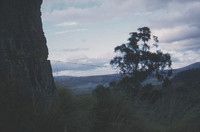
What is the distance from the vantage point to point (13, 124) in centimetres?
352

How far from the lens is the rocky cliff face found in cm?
405

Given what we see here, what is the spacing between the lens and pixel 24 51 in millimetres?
4293

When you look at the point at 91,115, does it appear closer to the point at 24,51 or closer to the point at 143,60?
the point at 24,51

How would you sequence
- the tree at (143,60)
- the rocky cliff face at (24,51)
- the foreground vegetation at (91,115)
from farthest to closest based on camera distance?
the tree at (143,60), the rocky cliff face at (24,51), the foreground vegetation at (91,115)

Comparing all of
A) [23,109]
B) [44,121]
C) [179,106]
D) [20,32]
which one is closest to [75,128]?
[44,121]

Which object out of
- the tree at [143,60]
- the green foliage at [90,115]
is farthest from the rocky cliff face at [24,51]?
the tree at [143,60]

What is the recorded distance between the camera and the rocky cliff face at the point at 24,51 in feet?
13.3

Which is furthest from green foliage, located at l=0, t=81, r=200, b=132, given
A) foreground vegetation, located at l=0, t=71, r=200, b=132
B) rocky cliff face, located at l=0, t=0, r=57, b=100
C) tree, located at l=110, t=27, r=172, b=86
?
tree, located at l=110, t=27, r=172, b=86

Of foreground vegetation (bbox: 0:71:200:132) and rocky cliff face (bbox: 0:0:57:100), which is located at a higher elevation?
rocky cliff face (bbox: 0:0:57:100)

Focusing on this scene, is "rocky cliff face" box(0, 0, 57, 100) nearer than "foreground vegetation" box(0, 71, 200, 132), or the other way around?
"foreground vegetation" box(0, 71, 200, 132)

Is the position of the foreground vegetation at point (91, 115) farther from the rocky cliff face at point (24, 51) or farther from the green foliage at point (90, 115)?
the rocky cliff face at point (24, 51)

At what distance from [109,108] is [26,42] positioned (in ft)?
6.57

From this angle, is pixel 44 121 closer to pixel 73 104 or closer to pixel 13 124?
pixel 13 124

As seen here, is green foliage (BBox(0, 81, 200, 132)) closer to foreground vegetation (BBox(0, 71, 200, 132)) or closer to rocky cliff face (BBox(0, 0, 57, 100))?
foreground vegetation (BBox(0, 71, 200, 132))
